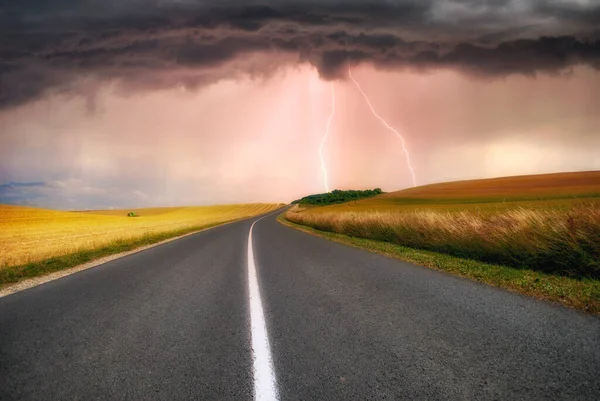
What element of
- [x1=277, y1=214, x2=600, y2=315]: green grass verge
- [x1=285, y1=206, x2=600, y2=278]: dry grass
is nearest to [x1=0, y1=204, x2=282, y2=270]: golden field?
[x1=277, y1=214, x2=600, y2=315]: green grass verge

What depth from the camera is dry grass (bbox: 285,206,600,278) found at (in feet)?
20.7

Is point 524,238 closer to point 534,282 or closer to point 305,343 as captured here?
point 534,282

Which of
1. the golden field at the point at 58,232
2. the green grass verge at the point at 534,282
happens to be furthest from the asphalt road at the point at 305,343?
the golden field at the point at 58,232

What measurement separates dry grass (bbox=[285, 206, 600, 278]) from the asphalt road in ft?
7.97

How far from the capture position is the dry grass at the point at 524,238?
631 centimetres

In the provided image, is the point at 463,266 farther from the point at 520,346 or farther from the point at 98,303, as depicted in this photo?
the point at 98,303

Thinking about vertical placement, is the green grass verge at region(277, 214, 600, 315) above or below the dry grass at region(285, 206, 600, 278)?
below

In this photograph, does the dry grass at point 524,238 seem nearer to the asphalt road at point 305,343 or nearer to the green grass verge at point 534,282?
the green grass verge at point 534,282

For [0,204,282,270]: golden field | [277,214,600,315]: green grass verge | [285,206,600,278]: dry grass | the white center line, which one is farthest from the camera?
[0,204,282,270]: golden field

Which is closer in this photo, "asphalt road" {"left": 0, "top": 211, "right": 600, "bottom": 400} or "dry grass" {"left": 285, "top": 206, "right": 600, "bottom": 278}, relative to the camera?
"asphalt road" {"left": 0, "top": 211, "right": 600, "bottom": 400}

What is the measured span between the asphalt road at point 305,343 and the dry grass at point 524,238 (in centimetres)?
243

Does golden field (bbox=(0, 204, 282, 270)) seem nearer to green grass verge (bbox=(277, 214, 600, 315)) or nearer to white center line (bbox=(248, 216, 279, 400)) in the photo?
white center line (bbox=(248, 216, 279, 400))

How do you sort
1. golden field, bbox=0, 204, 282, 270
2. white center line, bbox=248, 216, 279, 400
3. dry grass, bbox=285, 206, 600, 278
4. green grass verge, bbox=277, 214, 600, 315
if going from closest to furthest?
white center line, bbox=248, 216, 279, 400 → green grass verge, bbox=277, 214, 600, 315 → dry grass, bbox=285, 206, 600, 278 → golden field, bbox=0, 204, 282, 270

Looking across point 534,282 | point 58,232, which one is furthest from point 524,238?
point 58,232
